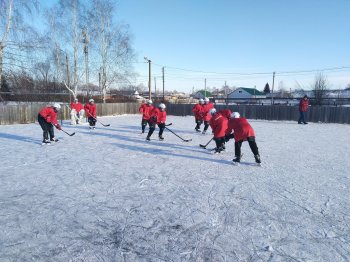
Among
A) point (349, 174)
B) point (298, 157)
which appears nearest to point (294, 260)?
point (349, 174)

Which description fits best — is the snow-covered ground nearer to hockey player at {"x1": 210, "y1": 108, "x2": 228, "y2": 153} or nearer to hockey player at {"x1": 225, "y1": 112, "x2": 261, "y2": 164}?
hockey player at {"x1": 225, "y1": 112, "x2": 261, "y2": 164}

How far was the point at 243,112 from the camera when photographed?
2162cm

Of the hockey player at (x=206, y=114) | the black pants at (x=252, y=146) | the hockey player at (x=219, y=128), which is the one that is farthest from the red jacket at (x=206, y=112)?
the black pants at (x=252, y=146)

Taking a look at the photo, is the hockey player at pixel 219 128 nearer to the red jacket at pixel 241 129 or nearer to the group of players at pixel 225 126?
the group of players at pixel 225 126

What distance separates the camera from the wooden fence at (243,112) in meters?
16.1

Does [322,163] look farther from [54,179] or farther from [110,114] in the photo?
[110,114]

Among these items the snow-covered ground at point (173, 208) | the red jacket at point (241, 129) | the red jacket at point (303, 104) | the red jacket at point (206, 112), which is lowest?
the snow-covered ground at point (173, 208)

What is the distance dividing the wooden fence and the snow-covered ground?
996 centimetres

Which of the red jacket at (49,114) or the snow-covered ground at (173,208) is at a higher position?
the red jacket at (49,114)

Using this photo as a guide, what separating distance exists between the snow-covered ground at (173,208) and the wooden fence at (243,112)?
9.96 metres

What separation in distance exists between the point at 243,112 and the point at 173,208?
18807mm

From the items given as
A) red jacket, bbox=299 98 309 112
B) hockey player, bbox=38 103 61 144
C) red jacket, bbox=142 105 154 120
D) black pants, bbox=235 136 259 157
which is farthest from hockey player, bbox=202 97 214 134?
red jacket, bbox=299 98 309 112

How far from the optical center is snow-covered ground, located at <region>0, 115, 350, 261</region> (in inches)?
115

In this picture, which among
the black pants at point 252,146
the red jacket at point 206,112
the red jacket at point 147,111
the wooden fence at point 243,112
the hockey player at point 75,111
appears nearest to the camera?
the black pants at point 252,146
